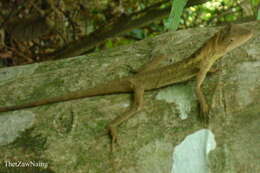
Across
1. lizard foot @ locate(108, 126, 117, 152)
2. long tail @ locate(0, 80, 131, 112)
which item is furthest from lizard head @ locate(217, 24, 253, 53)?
lizard foot @ locate(108, 126, 117, 152)

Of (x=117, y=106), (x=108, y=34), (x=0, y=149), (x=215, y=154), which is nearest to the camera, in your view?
(x=215, y=154)

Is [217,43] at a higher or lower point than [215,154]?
higher

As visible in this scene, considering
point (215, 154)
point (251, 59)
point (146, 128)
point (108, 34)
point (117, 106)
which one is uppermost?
point (108, 34)

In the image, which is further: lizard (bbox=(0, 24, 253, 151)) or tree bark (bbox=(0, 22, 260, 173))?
lizard (bbox=(0, 24, 253, 151))

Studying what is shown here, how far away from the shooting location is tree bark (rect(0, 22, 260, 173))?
2.85 metres

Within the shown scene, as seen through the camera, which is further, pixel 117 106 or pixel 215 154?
pixel 117 106

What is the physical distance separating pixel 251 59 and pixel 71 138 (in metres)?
2.27

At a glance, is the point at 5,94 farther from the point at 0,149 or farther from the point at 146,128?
the point at 146,128

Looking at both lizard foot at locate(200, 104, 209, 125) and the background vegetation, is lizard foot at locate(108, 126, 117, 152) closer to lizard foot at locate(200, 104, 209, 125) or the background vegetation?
lizard foot at locate(200, 104, 209, 125)

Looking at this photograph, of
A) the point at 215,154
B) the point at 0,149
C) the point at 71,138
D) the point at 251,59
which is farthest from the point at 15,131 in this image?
the point at 251,59

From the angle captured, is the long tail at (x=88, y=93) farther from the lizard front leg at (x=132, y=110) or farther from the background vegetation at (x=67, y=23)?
the background vegetation at (x=67, y=23)

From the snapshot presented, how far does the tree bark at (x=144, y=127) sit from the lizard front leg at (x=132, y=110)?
60 mm

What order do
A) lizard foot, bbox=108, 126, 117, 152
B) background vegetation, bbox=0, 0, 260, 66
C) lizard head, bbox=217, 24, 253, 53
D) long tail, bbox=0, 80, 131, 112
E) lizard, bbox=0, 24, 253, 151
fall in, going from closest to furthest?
lizard foot, bbox=108, 126, 117, 152 < lizard head, bbox=217, 24, 253, 53 < lizard, bbox=0, 24, 253, 151 < long tail, bbox=0, 80, 131, 112 < background vegetation, bbox=0, 0, 260, 66

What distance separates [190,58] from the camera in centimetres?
385
